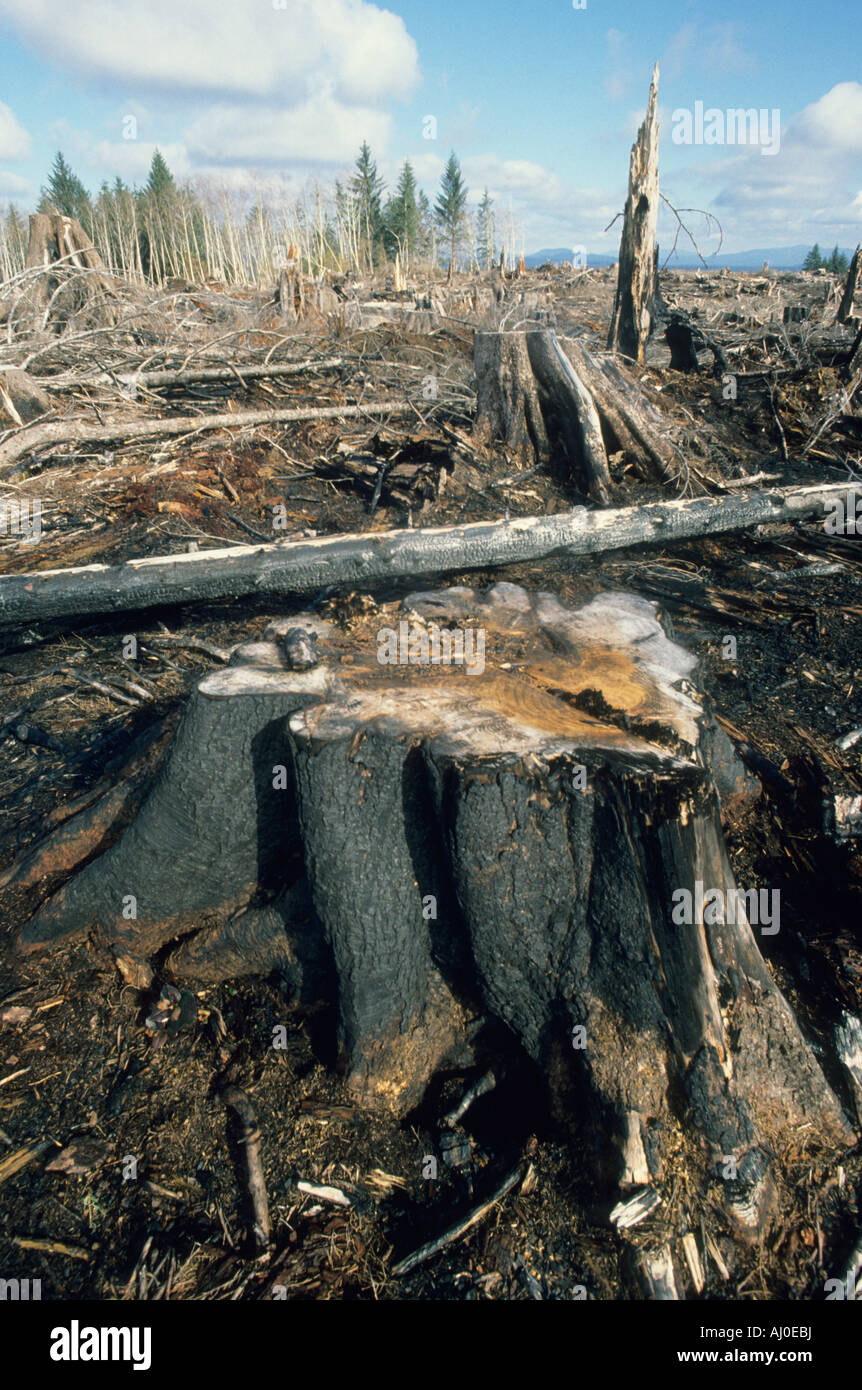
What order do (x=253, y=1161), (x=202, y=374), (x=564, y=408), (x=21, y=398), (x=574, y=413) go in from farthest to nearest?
(x=202, y=374) < (x=21, y=398) < (x=564, y=408) < (x=574, y=413) < (x=253, y=1161)

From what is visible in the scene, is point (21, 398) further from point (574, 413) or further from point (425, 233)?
point (425, 233)

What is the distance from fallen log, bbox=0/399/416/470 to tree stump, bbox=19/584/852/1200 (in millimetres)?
5437

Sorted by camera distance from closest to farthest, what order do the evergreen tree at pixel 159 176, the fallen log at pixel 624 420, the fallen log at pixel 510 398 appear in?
the fallen log at pixel 624 420 → the fallen log at pixel 510 398 → the evergreen tree at pixel 159 176

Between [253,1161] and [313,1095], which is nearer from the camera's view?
[253,1161]

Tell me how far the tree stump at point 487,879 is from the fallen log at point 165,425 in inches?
214

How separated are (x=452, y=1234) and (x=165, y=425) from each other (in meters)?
7.95

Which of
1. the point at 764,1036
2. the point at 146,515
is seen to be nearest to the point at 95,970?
the point at 764,1036

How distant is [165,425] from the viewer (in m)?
7.73

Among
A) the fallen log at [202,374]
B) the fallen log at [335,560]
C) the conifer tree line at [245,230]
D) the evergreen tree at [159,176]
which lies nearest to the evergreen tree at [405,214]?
the conifer tree line at [245,230]

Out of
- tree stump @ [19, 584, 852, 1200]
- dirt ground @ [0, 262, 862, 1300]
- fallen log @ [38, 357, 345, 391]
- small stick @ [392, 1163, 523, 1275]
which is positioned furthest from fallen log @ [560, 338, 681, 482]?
small stick @ [392, 1163, 523, 1275]

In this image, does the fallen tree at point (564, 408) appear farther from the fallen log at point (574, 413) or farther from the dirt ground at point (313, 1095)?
the dirt ground at point (313, 1095)

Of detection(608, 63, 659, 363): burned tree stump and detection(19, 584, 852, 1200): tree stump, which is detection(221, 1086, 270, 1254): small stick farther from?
detection(608, 63, 659, 363): burned tree stump

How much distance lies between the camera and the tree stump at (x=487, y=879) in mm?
2020

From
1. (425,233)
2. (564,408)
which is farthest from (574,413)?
(425,233)
